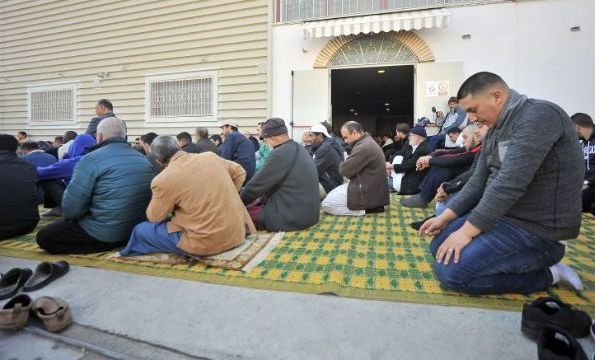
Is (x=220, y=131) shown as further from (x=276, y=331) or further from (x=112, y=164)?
(x=276, y=331)

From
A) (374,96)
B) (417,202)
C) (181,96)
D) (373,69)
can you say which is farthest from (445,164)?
(374,96)

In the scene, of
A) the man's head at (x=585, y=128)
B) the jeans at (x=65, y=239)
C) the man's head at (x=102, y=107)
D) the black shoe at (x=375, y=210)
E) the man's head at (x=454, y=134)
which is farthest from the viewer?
the man's head at (x=454, y=134)

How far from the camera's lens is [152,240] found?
305cm

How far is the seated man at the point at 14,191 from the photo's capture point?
3.58 metres

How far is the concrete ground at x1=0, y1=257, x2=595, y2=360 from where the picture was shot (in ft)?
5.82

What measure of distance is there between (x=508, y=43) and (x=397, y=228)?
568 centimetres

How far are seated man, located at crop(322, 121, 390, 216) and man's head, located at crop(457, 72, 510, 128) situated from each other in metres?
2.27

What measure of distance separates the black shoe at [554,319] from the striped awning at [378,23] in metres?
6.94

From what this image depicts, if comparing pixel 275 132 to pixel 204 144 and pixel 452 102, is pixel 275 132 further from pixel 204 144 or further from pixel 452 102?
pixel 452 102

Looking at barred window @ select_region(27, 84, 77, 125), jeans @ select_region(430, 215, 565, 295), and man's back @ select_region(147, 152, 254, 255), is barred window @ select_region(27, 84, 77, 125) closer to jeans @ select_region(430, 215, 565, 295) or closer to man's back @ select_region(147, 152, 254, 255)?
man's back @ select_region(147, 152, 254, 255)

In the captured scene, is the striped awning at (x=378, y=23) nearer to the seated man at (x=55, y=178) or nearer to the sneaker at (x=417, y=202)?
the sneaker at (x=417, y=202)

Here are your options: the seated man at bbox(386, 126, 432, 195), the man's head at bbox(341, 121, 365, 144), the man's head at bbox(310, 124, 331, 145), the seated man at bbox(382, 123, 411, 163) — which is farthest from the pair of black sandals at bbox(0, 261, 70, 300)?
the seated man at bbox(382, 123, 411, 163)

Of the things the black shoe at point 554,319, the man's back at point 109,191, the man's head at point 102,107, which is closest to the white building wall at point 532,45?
the man's head at point 102,107

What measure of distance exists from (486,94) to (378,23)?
622cm
